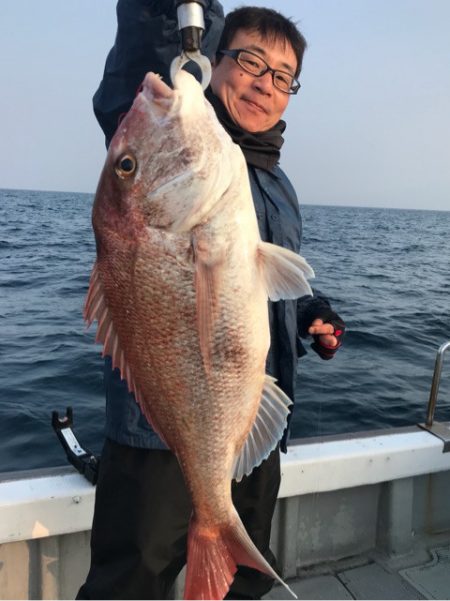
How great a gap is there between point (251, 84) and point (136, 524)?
73.8 inches

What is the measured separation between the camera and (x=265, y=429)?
1.91m

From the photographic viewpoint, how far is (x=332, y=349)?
2.39 m

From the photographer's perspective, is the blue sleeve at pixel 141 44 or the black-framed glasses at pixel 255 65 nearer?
the blue sleeve at pixel 141 44

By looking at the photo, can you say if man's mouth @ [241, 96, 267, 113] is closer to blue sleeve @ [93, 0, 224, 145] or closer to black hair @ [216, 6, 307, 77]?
black hair @ [216, 6, 307, 77]

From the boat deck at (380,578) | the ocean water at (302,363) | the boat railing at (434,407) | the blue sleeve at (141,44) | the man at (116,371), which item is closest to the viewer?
the blue sleeve at (141,44)

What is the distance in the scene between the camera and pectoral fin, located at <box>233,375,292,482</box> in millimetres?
1901

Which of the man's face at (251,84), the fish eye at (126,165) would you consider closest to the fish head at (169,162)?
the fish eye at (126,165)

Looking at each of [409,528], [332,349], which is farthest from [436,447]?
[332,349]

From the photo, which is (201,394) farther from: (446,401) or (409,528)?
(446,401)

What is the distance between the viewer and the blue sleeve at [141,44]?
182 centimetres

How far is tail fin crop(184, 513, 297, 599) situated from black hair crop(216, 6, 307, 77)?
1940 millimetres

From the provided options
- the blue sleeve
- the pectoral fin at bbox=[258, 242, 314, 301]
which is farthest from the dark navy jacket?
the pectoral fin at bbox=[258, 242, 314, 301]

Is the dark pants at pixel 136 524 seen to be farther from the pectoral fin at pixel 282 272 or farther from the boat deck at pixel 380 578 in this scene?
the boat deck at pixel 380 578

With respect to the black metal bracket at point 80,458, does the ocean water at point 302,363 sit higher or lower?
lower
